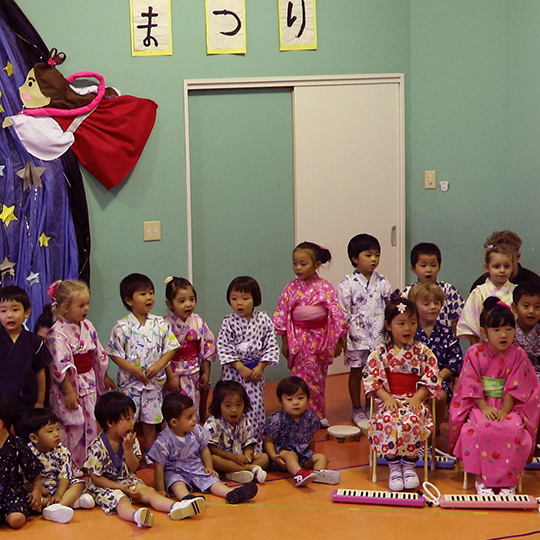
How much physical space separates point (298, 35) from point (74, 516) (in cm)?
347

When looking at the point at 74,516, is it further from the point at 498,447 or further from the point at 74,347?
the point at 498,447

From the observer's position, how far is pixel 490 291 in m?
4.32

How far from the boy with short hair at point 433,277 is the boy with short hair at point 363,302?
235 mm

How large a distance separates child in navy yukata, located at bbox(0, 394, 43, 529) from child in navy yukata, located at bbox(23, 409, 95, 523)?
0.22 ft

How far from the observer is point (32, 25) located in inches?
187

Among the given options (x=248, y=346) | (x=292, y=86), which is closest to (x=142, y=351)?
(x=248, y=346)

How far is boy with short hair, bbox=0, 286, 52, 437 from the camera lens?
3709 millimetres

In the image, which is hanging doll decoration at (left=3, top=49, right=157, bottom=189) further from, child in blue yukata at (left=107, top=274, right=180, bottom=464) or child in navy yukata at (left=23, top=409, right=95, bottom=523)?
child in navy yukata at (left=23, top=409, right=95, bottom=523)

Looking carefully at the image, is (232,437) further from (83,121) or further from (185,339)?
(83,121)

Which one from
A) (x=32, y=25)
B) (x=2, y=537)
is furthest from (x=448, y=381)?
(x=32, y=25)

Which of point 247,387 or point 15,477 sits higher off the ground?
point 247,387

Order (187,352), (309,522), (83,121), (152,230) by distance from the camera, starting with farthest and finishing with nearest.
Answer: (152,230) → (83,121) → (187,352) → (309,522)

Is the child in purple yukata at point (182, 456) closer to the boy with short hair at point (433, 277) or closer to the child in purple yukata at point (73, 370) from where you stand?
the child in purple yukata at point (73, 370)

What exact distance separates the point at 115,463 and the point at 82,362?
2.11ft
